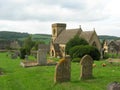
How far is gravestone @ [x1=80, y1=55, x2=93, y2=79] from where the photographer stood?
21.8 meters

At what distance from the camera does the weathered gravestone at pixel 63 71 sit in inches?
836

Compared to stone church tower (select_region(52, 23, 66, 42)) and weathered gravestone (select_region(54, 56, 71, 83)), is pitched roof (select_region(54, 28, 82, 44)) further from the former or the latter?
weathered gravestone (select_region(54, 56, 71, 83))

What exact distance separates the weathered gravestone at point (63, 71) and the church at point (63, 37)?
48340 millimetres

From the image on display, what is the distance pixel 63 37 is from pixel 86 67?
58.9 metres

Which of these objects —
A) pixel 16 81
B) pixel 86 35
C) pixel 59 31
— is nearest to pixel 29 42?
pixel 59 31

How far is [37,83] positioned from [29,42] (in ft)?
295

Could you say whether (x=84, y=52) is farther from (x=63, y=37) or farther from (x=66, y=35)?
(x=63, y=37)

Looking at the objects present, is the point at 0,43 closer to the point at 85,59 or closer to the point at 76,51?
the point at 76,51

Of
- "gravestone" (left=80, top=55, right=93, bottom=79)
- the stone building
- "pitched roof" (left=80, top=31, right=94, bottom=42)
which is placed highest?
"pitched roof" (left=80, top=31, right=94, bottom=42)

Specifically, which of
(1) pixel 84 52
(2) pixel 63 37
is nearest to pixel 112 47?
(2) pixel 63 37

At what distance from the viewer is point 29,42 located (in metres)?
111

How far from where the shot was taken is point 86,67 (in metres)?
22.0

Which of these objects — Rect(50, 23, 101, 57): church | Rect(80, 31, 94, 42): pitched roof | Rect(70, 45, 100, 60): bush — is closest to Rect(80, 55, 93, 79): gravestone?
Rect(70, 45, 100, 60): bush

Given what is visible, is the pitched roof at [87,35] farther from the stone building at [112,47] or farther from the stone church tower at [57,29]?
the stone building at [112,47]
